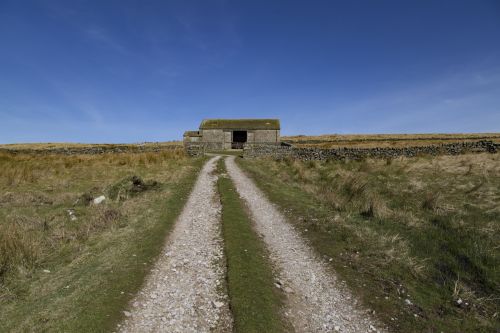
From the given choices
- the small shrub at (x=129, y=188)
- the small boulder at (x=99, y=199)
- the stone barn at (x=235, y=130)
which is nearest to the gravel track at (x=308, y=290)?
the small shrub at (x=129, y=188)

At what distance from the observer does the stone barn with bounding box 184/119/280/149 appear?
44.1 m

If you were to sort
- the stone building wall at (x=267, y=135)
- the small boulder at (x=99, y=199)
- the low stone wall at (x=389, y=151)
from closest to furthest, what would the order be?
the small boulder at (x=99, y=199), the low stone wall at (x=389, y=151), the stone building wall at (x=267, y=135)

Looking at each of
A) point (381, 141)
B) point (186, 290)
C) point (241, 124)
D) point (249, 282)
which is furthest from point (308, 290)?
point (381, 141)

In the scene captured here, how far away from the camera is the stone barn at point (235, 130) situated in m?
44.1

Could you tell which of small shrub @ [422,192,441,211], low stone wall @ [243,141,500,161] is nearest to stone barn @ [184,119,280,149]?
low stone wall @ [243,141,500,161]

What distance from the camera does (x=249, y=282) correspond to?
19.2 ft

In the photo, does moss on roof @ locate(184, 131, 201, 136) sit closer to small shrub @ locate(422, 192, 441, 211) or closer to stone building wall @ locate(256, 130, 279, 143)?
stone building wall @ locate(256, 130, 279, 143)

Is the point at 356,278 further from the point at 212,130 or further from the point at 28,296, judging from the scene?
the point at 212,130

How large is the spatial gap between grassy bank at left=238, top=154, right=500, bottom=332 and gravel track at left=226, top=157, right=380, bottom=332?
36cm

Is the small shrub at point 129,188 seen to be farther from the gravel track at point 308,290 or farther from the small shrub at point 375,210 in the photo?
the small shrub at point 375,210

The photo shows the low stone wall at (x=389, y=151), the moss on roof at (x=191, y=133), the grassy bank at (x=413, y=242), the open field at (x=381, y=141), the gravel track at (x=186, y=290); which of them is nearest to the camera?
the gravel track at (x=186, y=290)

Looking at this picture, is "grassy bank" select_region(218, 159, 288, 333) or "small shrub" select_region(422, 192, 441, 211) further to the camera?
"small shrub" select_region(422, 192, 441, 211)

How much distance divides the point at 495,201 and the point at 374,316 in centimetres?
1084

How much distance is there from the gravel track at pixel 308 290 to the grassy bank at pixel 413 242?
14.2 inches
